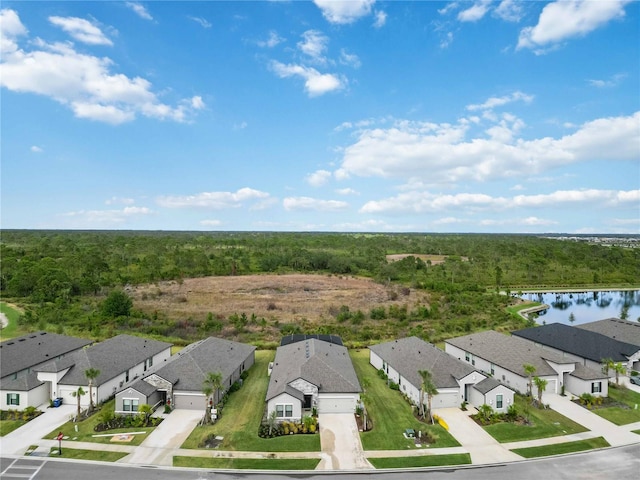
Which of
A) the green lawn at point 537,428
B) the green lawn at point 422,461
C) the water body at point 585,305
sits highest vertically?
the green lawn at point 422,461

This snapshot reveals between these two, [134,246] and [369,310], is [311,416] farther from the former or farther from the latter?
[134,246]

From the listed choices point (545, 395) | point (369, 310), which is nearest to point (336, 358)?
point (545, 395)

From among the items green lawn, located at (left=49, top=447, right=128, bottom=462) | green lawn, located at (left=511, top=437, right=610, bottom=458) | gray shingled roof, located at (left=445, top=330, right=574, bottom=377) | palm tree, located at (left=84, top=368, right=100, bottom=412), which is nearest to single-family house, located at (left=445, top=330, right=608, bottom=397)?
gray shingled roof, located at (left=445, top=330, right=574, bottom=377)

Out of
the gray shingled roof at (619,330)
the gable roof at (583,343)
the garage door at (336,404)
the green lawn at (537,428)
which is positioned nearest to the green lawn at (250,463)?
the garage door at (336,404)

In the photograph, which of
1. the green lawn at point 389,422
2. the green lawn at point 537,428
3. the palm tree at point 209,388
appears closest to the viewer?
the green lawn at point 389,422

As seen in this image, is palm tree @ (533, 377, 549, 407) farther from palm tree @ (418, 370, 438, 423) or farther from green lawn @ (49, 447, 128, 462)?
green lawn @ (49, 447, 128, 462)

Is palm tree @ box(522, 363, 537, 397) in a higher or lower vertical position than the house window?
higher

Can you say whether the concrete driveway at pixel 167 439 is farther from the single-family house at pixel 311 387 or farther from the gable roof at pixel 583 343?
the gable roof at pixel 583 343
